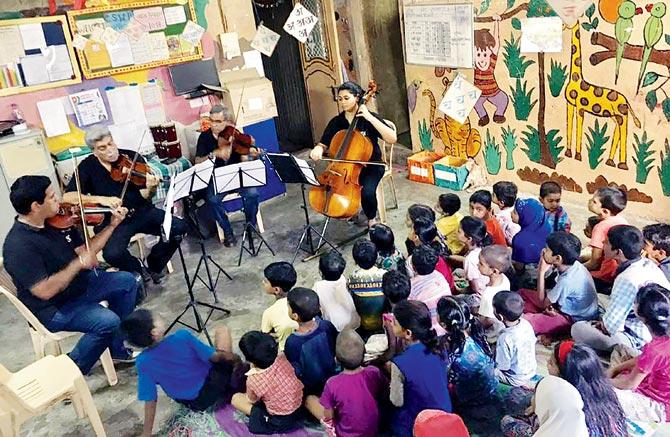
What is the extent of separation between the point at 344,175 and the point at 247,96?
1664mm

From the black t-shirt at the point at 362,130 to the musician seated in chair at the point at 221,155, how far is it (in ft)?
1.97

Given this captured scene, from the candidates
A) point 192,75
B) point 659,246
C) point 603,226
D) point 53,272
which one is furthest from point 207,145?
point 659,246

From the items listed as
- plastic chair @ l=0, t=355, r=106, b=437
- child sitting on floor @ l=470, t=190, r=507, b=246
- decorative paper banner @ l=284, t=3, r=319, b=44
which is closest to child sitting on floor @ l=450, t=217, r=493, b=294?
child sitting on floor @ l=470, t=190, r=507, b=246

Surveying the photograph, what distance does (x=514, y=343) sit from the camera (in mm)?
2666

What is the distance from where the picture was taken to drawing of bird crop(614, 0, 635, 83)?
13.0ft

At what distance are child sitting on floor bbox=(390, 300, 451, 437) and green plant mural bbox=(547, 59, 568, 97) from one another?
286 cm

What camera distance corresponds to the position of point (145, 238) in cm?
507

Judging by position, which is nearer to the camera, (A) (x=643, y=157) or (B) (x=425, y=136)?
(A) (x=643, y=157)

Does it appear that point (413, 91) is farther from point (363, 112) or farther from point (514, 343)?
point (514, 343)

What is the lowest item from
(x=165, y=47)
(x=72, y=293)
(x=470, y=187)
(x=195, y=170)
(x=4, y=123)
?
(x=470, y=187)

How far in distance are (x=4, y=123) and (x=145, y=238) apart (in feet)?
4.57

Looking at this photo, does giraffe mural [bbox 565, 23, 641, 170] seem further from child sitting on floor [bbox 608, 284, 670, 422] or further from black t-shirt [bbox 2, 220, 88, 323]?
→ black t-shirt [bbox 2, 220, 88, 323]

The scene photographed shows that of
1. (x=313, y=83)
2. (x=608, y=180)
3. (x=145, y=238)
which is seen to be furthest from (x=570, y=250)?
(x=313, y=83)

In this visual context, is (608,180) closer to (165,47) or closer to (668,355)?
(668,355)
